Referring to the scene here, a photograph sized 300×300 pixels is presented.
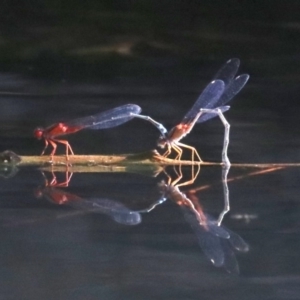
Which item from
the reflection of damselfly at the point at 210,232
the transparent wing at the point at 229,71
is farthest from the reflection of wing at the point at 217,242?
the transparent wing at the point at 229,71

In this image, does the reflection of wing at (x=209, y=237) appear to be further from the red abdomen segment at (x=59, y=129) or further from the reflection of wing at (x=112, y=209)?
the red abdomen segment at (x=59, y=129)

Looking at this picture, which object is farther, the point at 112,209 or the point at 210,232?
the point at 112,209

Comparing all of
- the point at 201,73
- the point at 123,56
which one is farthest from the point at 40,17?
the point at 201,73

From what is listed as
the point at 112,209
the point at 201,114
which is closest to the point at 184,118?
the point at 201,114

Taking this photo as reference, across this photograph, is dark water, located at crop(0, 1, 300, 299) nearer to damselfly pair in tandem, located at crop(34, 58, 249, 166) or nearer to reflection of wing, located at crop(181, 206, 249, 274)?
reflection of wing, located at crop(181, 206, 249, 274)

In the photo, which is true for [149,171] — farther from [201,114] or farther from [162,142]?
[201,114]

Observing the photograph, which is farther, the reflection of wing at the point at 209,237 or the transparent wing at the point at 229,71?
the transparent wing at the point at 229,71

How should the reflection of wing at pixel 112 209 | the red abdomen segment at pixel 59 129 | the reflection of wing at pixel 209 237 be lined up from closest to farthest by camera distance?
the reflection of wing at pixel 209 237
the reflection of wing at pixel 112 209
the red abdomen segment at pixel 59 129
